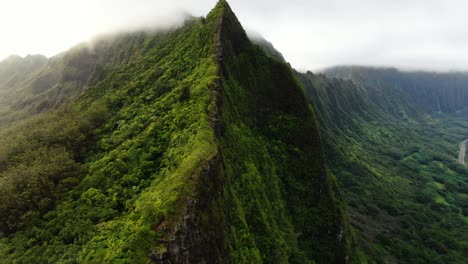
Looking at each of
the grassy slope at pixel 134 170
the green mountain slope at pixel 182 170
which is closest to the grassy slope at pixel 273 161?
the green mountain slope at pixel 182 170

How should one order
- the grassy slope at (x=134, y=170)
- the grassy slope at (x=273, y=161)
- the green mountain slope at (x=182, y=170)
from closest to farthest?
the grassy slope at (x=134, y=170)
the green mountain slope at (x=182, y=170)
the grassy slope at (x=273, y=161)

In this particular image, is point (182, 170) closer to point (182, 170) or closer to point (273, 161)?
point (182, 170)

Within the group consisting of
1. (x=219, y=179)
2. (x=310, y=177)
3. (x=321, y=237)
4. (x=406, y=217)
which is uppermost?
(x=219, y=179)

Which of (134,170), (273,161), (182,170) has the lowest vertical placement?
(273,161)

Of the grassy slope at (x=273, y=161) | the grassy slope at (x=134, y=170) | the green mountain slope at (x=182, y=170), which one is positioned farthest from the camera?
the grassy slope at (x=273, y=161)

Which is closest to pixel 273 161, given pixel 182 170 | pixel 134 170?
pixel 134 170

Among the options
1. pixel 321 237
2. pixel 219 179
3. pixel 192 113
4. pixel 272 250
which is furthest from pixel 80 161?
pixel 321 237

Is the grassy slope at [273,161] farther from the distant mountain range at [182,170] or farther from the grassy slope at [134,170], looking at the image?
the grassy slope at [134,170]

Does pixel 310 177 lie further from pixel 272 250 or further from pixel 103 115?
pixel 103 115

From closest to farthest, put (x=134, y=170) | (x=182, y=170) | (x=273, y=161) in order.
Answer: (x=182, y=170), (x=134, y=170), (x=273, y=161)
